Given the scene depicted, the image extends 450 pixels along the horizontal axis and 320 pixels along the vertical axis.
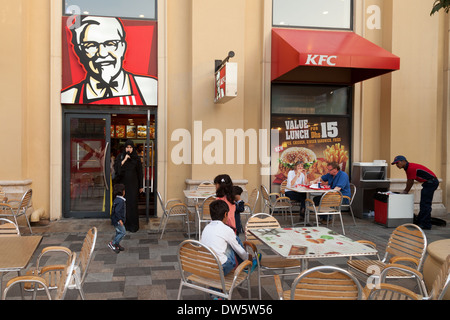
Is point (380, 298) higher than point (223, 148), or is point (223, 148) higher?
point (223, 148)

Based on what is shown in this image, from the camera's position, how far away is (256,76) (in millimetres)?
9969

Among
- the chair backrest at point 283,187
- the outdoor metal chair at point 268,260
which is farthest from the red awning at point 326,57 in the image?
the outdoor metal chair at point 268,260

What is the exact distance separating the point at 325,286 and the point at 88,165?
7.66 m

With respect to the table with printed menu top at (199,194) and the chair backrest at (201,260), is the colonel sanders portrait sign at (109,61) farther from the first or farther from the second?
the chair backrest at (201,260)

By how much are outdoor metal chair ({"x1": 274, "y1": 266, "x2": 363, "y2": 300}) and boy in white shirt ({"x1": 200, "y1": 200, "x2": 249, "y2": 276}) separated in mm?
1091

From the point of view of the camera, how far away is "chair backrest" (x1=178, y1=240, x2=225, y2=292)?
3.58 meters

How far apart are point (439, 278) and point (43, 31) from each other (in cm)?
917

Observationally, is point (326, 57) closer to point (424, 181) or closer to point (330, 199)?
point (330, 199)

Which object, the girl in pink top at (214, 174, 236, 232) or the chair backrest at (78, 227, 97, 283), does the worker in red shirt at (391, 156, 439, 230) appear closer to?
the girl in pink top at (214, 174, 236, 232)

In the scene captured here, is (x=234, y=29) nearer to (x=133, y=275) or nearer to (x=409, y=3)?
(x=409, y=3)

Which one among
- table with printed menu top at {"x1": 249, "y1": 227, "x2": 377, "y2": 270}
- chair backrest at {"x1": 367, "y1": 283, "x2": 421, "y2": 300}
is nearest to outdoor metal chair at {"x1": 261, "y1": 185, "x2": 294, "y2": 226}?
table with printed menu top at {"x1": 249, "y1": 227, "x2": 377, "y2": 270}

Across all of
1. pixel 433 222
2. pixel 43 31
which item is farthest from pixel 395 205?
pixel 43 31

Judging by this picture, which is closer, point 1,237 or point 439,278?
point 439,278

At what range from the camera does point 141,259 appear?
6.30 m
